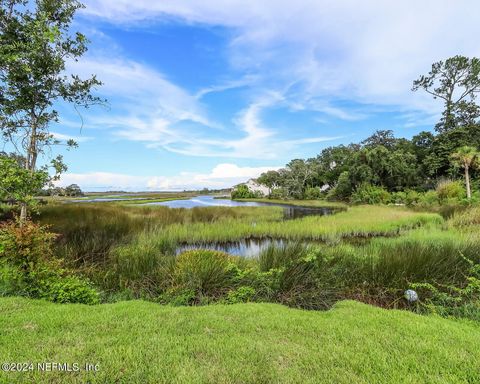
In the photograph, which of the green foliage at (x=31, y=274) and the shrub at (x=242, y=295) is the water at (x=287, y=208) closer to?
the shrub at (x=242, y=295)

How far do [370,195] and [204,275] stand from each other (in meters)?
34.5

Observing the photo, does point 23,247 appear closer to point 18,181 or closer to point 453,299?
point 18,181

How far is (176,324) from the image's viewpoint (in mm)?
3166

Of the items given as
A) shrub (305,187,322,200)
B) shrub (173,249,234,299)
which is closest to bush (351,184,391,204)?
shrub (305,187,322,200)

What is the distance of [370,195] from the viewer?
1385 inches

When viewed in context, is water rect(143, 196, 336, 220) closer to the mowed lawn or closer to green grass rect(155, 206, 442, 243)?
green grass rect(155, 206, 442, 243)

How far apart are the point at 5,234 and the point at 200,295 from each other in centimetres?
352

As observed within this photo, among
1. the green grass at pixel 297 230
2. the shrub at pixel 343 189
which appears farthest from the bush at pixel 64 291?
the shrub at pixel 343 189

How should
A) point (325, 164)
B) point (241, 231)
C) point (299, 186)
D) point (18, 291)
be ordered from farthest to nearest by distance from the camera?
point (325, 164) < point (299, 186) < point (241, 231) < point (18, 291)

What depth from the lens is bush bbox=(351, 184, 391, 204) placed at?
3366cm

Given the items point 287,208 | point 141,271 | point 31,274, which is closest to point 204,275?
point 141,271

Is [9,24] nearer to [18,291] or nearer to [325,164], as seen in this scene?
[18,291]

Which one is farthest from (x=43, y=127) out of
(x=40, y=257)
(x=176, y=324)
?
(x=176, y=324)

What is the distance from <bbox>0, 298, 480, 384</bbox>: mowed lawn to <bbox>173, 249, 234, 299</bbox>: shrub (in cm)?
187
